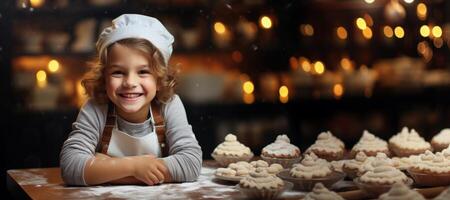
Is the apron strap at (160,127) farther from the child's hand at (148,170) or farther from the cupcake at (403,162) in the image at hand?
the cupcake at (403,162)

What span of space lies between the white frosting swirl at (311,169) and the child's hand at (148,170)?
1.32 ft

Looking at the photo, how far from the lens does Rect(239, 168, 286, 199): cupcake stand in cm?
226

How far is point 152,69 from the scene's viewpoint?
8.38 ft

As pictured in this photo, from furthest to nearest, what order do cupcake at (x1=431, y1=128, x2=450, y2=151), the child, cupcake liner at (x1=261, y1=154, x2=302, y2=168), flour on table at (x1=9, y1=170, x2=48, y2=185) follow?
cupcake at (x1=431, y1=128, x2=450, y2=151), cupcake liner at (x1=261, y1=154, x2=302, y2=168), flour on table at (x1=9, y1=170, x2=48, y2=185), the child

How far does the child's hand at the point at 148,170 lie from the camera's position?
2.48m

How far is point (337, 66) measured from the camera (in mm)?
4238

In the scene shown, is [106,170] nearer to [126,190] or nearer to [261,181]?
[126,190]

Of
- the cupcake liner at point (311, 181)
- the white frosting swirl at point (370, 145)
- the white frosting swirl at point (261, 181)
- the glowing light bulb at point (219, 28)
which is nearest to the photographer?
the white frosting swirl at point (261, 181)

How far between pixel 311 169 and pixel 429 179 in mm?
357

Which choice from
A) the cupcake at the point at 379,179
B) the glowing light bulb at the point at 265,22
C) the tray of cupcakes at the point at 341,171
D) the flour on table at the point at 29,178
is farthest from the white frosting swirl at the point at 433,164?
the glowing light bulb at the point at 265,22

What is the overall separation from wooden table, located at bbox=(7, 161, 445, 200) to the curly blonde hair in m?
0.30

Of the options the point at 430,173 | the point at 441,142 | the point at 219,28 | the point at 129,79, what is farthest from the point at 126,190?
the point at 219,28

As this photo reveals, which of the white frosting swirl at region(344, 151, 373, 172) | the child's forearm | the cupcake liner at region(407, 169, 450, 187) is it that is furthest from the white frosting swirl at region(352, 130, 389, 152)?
the child's forearm

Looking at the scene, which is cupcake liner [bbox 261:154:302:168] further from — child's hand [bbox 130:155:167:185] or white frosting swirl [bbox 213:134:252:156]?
child's hand [bbox 130:155:167:185]
